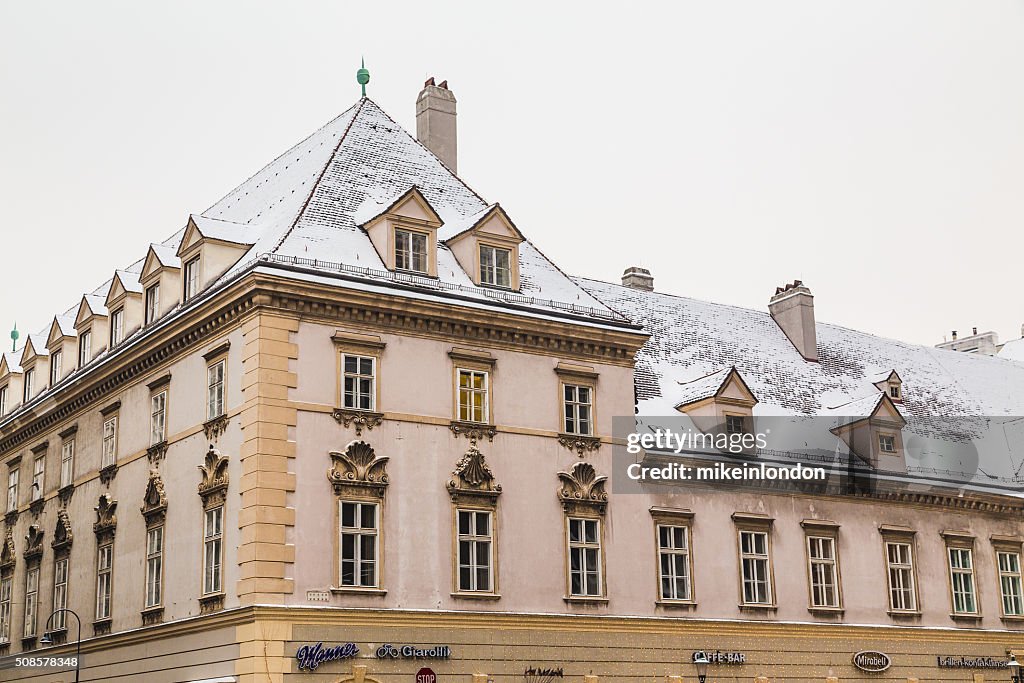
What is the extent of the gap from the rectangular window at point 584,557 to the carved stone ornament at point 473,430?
3.13 meters

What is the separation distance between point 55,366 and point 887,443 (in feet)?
86.5

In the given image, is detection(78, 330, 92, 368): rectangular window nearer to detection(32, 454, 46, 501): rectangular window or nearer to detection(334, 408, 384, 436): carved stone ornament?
detection(32, 454, 46, 501): rectangular window

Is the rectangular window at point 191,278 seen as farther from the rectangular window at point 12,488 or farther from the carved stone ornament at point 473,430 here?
the rectangular window at point 12,488

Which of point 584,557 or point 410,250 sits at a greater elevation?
point 410,250

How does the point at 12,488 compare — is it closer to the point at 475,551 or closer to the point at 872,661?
the point at 475,551

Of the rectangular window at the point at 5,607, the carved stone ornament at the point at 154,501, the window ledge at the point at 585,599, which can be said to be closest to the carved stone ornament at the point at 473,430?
the window ledge at the point at 585,599

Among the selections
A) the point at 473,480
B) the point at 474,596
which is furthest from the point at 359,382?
the point at 474,596

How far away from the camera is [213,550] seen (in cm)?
3247

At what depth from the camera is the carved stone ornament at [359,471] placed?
32188 mm

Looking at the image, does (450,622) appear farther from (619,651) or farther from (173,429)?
(173,429)

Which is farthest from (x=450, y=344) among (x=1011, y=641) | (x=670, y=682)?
(x=1011, y=641)

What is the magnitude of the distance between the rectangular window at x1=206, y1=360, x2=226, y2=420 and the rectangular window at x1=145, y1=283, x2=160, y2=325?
14.8ft

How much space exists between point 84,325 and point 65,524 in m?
6.13

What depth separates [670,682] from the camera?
120 feet
